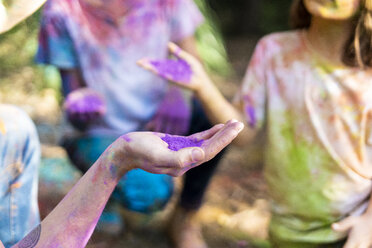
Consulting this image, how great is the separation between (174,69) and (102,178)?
1.65 ft

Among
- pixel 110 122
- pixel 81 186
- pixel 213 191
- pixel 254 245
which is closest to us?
pixel 81 186

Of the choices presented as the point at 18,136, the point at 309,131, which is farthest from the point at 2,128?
the point at 309,131

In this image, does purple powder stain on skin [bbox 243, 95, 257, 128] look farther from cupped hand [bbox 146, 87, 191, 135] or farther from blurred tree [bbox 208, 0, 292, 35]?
blurred tree [bbox 208, 0, 292, 35]

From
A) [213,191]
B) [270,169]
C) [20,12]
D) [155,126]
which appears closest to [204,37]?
[213,191]

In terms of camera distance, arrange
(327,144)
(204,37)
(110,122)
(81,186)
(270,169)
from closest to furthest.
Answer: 1. (81,186)
2. (327,144)
3. (270,169)
4. (110,122)
5. (204,37)

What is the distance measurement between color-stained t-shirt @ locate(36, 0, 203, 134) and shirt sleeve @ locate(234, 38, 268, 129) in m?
0.28

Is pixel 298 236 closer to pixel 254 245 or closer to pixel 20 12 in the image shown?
pixel 254 245

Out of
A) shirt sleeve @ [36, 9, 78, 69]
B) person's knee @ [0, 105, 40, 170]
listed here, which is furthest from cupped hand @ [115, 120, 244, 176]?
shirt sleeve @ [36, 9, 78, 69]

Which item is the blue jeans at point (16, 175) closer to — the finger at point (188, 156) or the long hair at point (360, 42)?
the finger at point (188, 156)

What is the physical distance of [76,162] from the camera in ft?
5.20

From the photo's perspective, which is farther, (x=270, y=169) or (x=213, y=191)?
(x=213, y=191)

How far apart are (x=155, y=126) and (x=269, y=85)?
0.40m

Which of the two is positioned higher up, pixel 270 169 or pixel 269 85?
pixel 269 85

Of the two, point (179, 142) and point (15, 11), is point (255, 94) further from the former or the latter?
point (15, 11)
